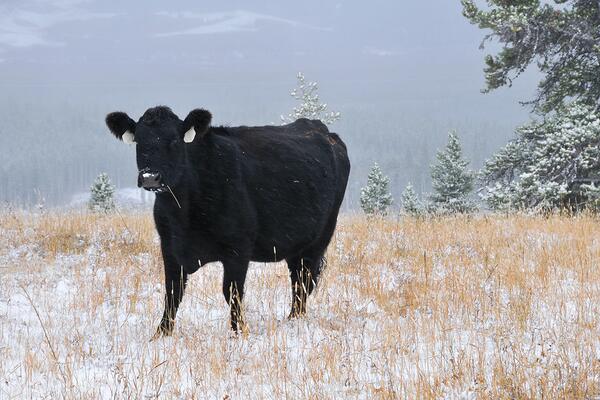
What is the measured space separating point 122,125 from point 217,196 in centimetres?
125

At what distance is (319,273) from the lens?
26.2 feet

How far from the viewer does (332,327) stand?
6.03 m

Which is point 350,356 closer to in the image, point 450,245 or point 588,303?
point 588,303

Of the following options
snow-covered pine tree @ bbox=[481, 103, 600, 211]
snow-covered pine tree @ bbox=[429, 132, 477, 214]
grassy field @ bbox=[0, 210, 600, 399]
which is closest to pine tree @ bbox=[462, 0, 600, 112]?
snow-covered pine tree @ bbox=[481, 103, 600, 211]

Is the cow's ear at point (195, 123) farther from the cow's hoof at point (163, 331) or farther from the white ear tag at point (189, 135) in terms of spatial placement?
the cow's hoof at point (163, 331)

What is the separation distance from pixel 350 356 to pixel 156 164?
Result: 2584 mm

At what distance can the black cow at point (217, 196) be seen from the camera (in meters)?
6.03

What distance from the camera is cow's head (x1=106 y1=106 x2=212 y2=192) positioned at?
5863 mm

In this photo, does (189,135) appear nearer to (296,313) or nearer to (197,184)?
(197,184)

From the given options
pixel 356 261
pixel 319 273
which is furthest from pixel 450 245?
pixel 319 273

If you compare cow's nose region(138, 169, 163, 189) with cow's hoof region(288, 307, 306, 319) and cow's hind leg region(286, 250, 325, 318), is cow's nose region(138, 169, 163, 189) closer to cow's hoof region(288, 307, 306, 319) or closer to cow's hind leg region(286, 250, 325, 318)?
cow's hoof region(288, 307, 306, 319)

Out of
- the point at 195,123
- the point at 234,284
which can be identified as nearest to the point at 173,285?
the point at 234,284

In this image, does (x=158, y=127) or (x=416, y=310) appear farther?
(x=416, y=310)

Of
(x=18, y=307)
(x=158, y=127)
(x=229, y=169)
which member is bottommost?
(x=18, y=307)
